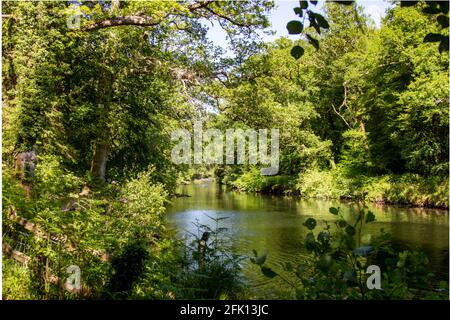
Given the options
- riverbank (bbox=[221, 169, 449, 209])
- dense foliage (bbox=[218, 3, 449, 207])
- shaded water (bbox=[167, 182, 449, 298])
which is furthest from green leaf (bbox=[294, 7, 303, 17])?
riverbank (bbox=[221, 169, 449, 209])

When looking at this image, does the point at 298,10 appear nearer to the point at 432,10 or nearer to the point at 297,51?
the point at 297,51

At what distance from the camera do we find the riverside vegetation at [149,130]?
4.57 m

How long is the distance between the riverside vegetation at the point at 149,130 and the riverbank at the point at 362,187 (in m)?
0.13

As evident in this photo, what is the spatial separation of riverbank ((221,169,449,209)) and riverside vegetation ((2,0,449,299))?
0.13 meters

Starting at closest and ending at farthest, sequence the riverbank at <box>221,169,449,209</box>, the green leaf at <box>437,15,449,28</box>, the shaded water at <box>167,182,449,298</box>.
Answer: the green leaf at <box>437,15,449,28</box>
the shaded water at <box>167,182,449,298</box>
the riverbank at <box>221,169,449,209</box>

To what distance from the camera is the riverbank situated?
72.7 ft

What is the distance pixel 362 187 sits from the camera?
88.3ft

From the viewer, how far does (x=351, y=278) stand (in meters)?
2.37

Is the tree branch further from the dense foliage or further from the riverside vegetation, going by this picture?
the dense foliage

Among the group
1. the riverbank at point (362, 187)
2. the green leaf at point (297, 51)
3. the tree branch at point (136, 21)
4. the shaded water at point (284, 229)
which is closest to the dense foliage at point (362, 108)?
the riverbank at point (362, 187)

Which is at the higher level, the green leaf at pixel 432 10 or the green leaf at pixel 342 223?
the green leaf at pixel 432 10

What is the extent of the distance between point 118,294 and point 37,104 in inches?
232

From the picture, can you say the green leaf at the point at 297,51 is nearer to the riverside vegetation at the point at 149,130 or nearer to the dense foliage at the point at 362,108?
the riverside vegetation at the point at 149,130

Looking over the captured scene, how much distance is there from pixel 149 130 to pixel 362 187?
17371mm
